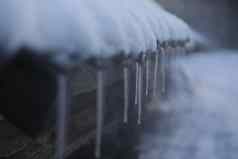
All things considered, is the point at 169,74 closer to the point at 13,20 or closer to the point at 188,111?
the point at 188,111

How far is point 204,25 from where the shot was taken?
959cm

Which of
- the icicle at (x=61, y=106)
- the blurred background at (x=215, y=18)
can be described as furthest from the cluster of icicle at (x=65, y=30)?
the blurred background at (x=215, y=18)

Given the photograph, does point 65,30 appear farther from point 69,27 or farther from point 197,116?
point 197,116

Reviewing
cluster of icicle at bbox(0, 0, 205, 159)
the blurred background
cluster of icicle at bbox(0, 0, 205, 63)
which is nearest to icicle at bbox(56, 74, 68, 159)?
cluster of icicle at bbox(0, 0, 205, 159)

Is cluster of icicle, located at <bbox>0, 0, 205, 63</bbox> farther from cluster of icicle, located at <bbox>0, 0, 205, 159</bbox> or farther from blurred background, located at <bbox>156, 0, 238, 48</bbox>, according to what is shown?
blurred background, located at <bbox>156, 0, 238, 48</bbox>

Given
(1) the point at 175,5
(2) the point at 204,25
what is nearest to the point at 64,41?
(1) the point at 175,5

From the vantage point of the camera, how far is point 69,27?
6.16 ft

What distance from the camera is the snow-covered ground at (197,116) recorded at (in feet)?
16.9

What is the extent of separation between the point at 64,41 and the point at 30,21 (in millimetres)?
183

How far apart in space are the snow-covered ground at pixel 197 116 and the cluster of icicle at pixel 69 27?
2.84 m

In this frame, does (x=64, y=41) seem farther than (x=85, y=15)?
No

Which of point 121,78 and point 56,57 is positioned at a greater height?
point 56,57

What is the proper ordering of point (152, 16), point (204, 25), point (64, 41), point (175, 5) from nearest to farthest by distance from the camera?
point (64, 41)
point (152, 16)
point (175, 5)
point (204, 25)

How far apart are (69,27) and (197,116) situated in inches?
171
